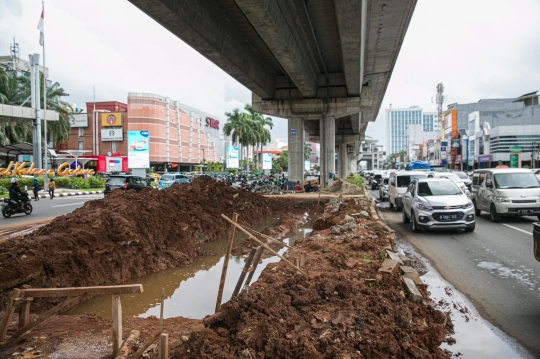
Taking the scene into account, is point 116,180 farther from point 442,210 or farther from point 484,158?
point 484,158

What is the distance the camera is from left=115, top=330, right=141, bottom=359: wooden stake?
156 inches

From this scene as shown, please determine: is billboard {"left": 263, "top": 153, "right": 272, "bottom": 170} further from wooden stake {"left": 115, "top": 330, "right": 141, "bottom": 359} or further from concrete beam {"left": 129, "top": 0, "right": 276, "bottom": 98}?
wooden stake {"left": 115, "top": 330, "right": 141, "bottom": 359}

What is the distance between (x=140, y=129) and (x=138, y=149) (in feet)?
97.6

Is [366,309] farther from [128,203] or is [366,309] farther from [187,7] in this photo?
[187,7]

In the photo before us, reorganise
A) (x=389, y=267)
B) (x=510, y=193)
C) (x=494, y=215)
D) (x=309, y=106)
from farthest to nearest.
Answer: (x=309, y=106) → (x=494, y=215) → (x=510, y=193) → (x=389, y=267)

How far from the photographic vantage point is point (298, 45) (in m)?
17.3

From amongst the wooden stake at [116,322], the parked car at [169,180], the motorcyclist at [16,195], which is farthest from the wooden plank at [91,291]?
the parked car at [169,180]

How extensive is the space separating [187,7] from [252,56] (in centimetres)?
824

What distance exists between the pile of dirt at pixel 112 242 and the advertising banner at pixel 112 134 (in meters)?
62.3

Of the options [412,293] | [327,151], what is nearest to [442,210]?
[412,293]

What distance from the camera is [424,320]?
197 inches

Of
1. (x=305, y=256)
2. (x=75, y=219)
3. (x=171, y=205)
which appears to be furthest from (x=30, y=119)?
(x=305, y=256)

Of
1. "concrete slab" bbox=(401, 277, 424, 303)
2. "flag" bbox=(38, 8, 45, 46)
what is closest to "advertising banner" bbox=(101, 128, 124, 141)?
"flag" bbox=(38, 8, 45, 46)

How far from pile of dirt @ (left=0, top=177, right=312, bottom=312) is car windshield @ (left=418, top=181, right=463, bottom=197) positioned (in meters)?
7.00
